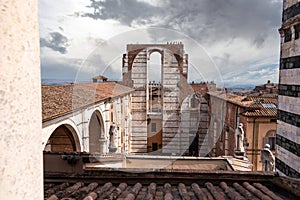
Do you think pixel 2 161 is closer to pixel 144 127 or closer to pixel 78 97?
pixel 78 97

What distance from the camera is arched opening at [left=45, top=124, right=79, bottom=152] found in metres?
7.59

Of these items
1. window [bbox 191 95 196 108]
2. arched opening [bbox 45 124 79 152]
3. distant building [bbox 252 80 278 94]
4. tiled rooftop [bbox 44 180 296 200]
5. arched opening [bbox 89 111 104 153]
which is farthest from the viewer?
distant building [bbox 252 80 278 94]

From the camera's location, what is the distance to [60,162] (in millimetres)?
2881

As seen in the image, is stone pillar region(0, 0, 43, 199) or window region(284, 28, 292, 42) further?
window region(284, 28, 292, 42)

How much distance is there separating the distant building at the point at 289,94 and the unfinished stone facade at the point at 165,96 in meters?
12.6

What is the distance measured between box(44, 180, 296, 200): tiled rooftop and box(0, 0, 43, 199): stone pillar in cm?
149

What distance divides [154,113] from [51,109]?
514 inches

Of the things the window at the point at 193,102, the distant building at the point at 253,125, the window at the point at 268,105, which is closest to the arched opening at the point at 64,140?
the distant building at the point at 253,125

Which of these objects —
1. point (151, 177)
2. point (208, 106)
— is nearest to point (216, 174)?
point (151, 177)

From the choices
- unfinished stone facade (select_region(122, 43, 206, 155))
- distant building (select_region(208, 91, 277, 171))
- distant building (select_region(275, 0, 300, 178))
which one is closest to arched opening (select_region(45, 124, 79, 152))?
distant building (select_region(275, 0, 300, 178))

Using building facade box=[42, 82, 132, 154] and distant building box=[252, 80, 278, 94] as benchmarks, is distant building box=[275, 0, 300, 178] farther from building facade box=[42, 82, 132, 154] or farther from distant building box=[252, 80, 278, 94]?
distant building box=[252, 80, 278, 94]

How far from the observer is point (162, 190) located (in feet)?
8.21

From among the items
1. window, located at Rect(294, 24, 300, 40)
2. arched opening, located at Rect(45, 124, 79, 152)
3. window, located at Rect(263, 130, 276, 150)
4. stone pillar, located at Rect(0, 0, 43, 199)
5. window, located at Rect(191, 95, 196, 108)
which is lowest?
window, located at Rect(263, 130, 276, 150)

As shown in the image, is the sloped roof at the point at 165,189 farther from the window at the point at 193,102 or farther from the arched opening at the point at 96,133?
the window at the point at 193,102
